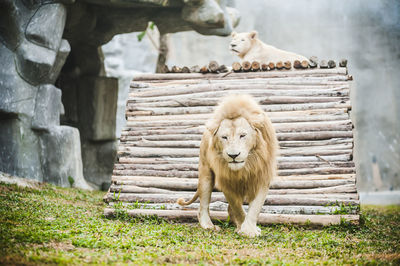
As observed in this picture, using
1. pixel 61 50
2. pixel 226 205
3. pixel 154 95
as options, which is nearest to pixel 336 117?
pixel 226 205

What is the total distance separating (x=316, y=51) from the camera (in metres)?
20.8

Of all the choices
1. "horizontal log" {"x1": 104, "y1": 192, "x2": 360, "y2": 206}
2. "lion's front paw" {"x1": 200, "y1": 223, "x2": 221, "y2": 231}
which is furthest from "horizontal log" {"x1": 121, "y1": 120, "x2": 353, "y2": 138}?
"lion's front paw" {"x1": 200, "y1": 223, "x2": 221, "y2": 231}

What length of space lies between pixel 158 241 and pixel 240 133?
1.21 metres

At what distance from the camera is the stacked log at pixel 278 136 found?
536 centimetres

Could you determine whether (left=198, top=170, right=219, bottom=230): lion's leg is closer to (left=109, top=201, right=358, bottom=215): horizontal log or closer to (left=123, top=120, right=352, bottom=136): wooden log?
(left=109, top=201, right=358, bottom=215): horizontal log

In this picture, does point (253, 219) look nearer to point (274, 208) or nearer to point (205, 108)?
point (274, 208)

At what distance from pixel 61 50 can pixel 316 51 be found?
584 inches

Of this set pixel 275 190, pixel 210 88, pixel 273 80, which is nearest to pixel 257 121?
pixel 275 190

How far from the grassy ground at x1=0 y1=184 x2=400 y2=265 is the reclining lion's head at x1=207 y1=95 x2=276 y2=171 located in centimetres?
74

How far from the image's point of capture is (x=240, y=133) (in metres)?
4.33

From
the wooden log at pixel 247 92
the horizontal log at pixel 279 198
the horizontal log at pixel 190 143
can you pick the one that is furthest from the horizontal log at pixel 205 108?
the horizontal log at pixel 279 198

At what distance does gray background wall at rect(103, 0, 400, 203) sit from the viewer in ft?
62.3

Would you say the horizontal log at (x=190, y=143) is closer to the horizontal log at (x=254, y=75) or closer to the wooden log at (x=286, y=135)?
the wooden log at (x=286, y=135)

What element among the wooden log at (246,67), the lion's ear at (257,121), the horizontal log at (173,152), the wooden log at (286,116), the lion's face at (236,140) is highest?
the wooden log at (246,67)
